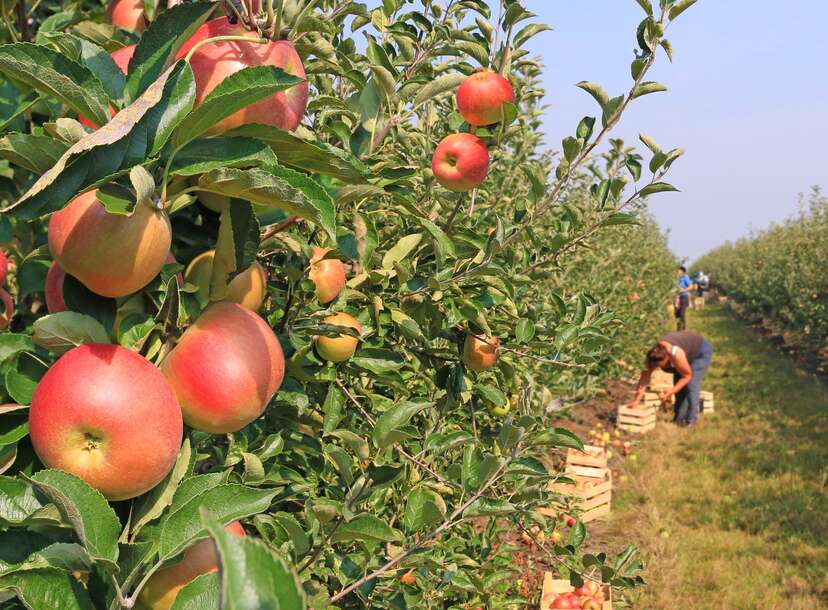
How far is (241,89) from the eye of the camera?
688 mm

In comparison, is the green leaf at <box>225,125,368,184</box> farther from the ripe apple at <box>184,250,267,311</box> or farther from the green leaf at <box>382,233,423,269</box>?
the green leaf at <box>382,233,423,269</box>

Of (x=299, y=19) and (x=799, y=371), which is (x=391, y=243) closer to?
(x=299, y=19)

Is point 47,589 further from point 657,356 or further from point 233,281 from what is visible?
point 657,356

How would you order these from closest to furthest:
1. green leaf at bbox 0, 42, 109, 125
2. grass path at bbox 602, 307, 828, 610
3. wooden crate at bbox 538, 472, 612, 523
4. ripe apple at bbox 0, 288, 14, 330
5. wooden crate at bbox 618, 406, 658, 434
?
green leaf at bbox 0, 42, 109, 125
ripe apple at bbox 0, 288, 14, 330
grass path at bbox 602, 307, 828, 610
wooden crate at bbox 538, 472, 612, 523
wooden crate at bbox 618, 406, 658, 434

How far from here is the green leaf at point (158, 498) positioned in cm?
79

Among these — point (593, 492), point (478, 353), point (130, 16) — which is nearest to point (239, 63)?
point (130, 16)

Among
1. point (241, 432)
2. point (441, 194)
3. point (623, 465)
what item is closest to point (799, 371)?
point (623, 465)

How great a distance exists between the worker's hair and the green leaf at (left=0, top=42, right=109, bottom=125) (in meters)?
9.03

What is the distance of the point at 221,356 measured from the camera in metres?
0.80

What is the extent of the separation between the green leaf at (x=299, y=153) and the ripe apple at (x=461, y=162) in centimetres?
77

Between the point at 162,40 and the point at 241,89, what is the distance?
15 centimetres

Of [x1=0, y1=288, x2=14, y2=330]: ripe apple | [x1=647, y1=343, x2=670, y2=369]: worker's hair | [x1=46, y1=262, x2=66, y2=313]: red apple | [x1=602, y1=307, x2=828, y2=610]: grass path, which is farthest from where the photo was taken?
[x1=647, y1=343, x2=670, y2=369]: worker's hair

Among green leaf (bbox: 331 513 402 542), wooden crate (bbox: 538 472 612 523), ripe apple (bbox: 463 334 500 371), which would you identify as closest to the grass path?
wooden crate (bbox: 538 472 612 523)

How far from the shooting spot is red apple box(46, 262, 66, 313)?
849mm
